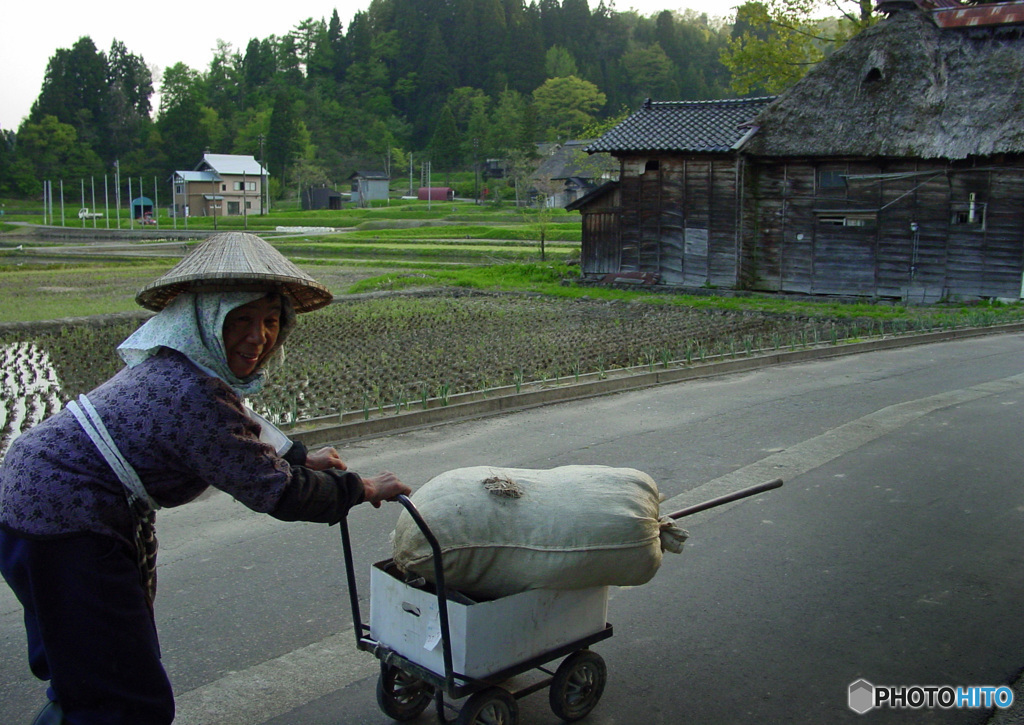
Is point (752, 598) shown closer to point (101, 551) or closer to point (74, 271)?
point (101, 551)

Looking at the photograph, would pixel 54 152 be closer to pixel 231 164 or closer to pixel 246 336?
pixel 231 164

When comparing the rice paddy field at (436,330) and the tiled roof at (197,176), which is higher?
the tiled roof at (197,176)

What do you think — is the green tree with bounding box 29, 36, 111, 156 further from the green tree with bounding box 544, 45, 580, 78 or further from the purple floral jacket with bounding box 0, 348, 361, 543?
the purple floral jacket with bounding box 0, 348, 361, 543

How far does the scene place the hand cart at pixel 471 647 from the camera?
123 inches

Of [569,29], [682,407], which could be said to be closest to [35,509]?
[682,407]

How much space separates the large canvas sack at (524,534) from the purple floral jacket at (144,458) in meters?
0.65

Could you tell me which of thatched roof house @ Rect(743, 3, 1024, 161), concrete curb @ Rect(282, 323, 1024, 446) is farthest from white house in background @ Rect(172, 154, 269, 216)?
concrete curb @ Rect(282, 323, 1024, 446)

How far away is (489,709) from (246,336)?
1.62 meters

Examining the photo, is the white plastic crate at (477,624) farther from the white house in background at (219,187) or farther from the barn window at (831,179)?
the white house in background at (219,187)

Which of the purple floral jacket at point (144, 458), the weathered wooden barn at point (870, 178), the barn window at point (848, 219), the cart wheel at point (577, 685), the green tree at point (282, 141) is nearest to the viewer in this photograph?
the purple floral jacket at point (144, 458)

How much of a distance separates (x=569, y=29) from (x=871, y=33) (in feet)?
324

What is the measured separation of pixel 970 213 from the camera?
76.5 feet

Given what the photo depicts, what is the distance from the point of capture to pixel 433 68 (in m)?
109

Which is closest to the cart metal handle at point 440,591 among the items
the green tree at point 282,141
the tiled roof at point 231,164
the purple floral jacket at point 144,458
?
the purple floral jacket at point 144,458
